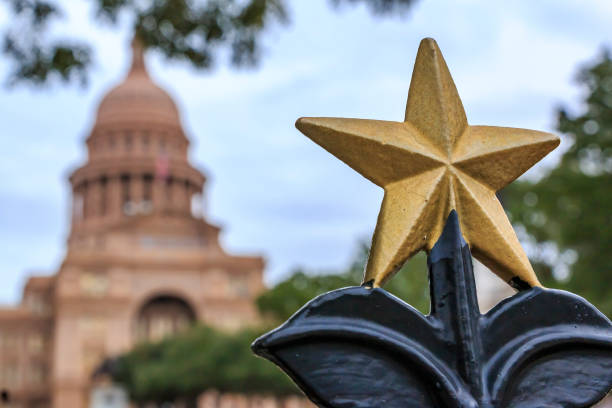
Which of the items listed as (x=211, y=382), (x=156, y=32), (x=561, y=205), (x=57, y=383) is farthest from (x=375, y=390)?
(x=57, y=383)

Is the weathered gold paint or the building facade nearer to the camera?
the weathered gold paint

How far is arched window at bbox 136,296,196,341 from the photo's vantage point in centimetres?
3825

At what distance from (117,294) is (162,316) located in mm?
3067

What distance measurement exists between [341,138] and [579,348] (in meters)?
0.93

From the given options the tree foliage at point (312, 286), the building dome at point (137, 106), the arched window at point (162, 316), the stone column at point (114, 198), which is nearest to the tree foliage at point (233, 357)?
the tree foliage at point (312, 286)

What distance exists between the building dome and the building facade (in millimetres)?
2334

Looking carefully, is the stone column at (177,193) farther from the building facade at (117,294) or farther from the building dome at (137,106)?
the building dome at (137,106)

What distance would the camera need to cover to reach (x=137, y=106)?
44469mm

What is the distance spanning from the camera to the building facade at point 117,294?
117ft

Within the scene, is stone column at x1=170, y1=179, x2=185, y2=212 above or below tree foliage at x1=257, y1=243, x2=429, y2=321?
above

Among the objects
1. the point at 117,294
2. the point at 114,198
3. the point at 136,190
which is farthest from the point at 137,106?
the point at 117,294

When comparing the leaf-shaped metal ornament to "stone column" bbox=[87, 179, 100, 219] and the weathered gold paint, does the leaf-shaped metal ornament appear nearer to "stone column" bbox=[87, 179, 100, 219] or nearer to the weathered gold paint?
the weathered gold paint

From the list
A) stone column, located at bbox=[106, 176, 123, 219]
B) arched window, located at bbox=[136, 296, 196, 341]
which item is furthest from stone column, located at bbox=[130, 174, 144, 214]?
arched window, located at bbox=[136, 296, 196, 341]

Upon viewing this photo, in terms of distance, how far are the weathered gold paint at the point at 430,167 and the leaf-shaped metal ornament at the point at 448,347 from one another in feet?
0.30
